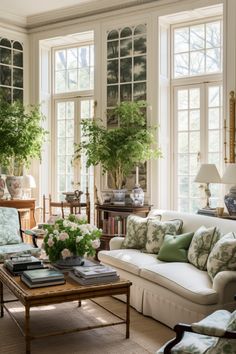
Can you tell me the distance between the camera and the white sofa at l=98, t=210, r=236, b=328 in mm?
3529

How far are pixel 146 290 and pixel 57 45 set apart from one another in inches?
179

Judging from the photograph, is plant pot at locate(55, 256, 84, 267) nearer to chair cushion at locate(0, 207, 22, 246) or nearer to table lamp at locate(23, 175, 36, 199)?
chair cushion at locate(0, 207, 22, 246)

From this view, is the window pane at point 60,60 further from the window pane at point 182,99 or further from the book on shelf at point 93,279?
the book on shelf at point 93,279

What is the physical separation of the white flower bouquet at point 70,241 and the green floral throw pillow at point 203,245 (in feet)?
3.01

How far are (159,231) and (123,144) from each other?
60.1 inches

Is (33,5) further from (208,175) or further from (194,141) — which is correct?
(208,175)

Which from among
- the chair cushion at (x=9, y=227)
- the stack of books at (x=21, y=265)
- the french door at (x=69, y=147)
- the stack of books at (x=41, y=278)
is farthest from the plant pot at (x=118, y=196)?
the stack of books at (x=41, y=278)

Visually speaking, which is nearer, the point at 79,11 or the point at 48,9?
the point at 79,11

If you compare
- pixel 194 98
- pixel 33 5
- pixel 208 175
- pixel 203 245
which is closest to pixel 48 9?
pixel 33 5

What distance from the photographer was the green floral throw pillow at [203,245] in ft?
13.6

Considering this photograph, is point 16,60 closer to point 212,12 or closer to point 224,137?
point 212,12

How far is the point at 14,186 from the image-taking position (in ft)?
21.6

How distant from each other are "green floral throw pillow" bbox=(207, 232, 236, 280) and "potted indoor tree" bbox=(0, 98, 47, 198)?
3.53 meters

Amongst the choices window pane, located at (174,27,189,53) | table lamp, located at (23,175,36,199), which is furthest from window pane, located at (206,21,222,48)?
table lamp, located at (23,175,36,199)
